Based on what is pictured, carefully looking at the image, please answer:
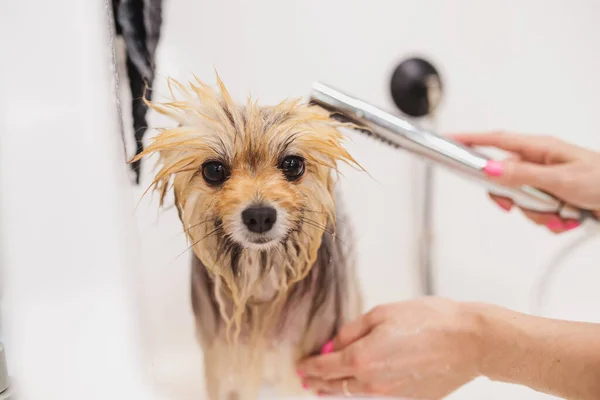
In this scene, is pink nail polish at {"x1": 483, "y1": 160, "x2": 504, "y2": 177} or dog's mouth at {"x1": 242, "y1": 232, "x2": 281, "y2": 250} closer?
dog's mouth at {"x1": 242, "y1": 232, "x2": 281, "y2": 250}

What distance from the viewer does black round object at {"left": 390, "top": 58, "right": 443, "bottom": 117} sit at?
849 millimetres

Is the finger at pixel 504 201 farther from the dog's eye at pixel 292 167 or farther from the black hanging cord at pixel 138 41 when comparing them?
the black hanging cord at pixel 138 41

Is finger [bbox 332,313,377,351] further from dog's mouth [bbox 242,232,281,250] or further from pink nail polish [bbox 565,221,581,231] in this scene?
pink nail polish [bbox 565,221,581,231]

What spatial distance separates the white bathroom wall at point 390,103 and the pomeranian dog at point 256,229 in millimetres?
30

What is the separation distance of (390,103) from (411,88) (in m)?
0.07

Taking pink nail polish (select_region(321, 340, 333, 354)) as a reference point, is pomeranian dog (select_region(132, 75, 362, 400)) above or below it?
above

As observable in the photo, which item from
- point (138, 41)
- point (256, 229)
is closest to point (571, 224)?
point (256, 229)

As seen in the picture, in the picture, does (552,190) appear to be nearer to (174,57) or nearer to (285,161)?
(285,161)

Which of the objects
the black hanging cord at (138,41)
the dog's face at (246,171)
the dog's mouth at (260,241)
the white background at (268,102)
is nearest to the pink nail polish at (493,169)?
the white background at (268,102)

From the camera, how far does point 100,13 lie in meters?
0.78

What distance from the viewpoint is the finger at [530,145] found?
0.80 m

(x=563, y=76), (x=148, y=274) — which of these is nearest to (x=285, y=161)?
(x=148, y=274)

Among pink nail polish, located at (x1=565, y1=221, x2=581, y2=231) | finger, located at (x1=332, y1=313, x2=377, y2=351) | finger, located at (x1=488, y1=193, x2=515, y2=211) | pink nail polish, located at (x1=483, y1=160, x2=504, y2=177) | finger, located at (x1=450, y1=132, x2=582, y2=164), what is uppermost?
finger, located at (x1=450, y1=132, x2=582, y2=164)

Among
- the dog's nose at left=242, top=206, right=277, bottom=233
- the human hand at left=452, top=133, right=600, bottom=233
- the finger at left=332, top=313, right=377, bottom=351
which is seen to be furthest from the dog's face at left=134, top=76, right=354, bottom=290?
the human hand at left=452, top=133, right=600, bottom=233
